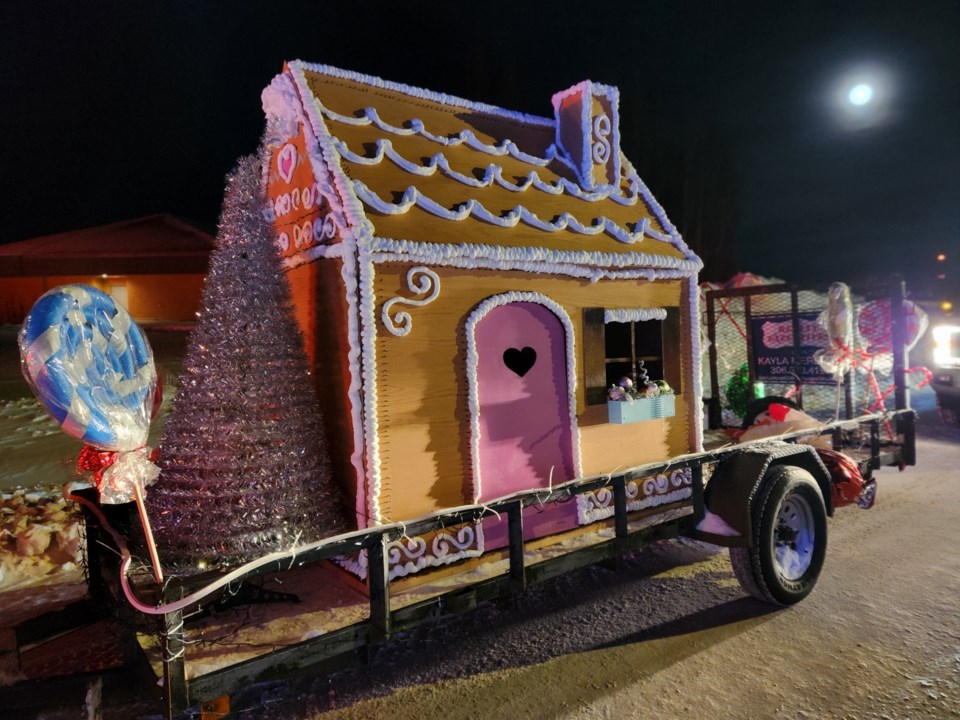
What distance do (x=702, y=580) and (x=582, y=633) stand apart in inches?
55.6

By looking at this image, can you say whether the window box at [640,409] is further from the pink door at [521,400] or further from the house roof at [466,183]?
the house roof at [466,183]

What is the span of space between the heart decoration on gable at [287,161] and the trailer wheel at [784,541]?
4380 mm

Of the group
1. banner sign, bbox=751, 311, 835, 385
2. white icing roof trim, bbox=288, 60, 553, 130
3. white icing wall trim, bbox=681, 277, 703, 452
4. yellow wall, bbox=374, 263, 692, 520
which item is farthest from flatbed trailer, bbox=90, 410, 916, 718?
white icing roof trim, bbox=288, 60, 553, 130

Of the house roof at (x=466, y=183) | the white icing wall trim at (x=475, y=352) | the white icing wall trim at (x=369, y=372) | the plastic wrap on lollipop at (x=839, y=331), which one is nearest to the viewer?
the white icing wall trim at (x=369, y=372)

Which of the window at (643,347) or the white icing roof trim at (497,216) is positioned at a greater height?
the white icing roof trim at (497,216)

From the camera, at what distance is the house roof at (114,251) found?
17.0 m

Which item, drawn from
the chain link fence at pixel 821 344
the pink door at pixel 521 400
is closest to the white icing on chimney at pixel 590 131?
the pink door at pixel 521 400

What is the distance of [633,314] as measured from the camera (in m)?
5.49

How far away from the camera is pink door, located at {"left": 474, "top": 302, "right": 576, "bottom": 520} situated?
15.5ft

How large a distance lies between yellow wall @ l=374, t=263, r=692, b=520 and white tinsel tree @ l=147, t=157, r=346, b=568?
518mm

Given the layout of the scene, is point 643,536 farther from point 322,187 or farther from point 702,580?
point 322,187

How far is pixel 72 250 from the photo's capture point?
17.3 m

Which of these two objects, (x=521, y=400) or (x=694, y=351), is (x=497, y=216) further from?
(x=694, y=351)

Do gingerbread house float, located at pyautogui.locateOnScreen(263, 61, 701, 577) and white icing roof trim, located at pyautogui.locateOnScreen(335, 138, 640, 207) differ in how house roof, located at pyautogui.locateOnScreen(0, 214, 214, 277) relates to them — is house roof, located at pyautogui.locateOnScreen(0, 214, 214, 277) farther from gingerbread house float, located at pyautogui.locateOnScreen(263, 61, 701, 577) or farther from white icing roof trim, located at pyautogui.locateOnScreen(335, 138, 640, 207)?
white icing roof trim, located at pyautogui.locateOnScreen(335, 138, 640, 207)
